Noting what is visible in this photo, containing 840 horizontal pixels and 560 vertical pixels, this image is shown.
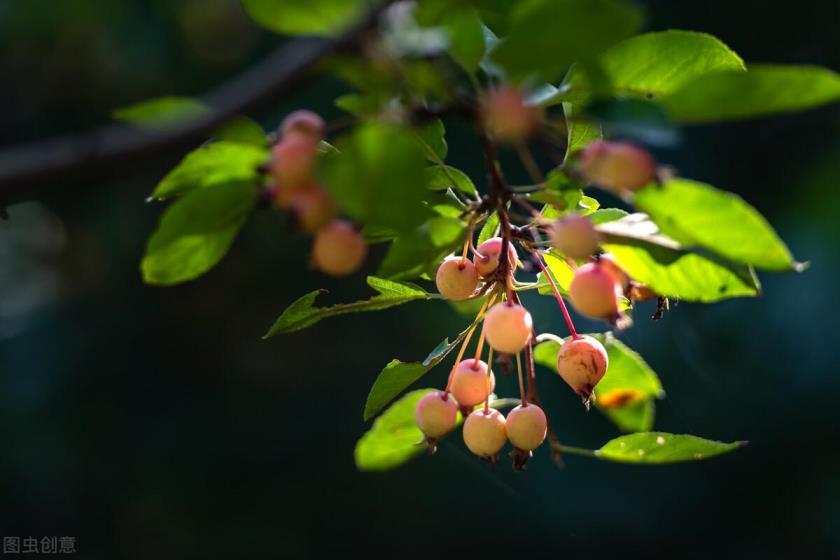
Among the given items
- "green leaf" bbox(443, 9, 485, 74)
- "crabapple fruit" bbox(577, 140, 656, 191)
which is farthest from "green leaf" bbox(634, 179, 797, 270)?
"green leaf" bbox(443, 9, 485, 74)

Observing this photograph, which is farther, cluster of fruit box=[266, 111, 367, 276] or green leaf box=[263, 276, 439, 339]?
green leaf box=[263, 276, 439, 339]

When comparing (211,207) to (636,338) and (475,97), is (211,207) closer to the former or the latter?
(475,97)

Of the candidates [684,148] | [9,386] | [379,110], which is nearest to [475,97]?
[379,110]

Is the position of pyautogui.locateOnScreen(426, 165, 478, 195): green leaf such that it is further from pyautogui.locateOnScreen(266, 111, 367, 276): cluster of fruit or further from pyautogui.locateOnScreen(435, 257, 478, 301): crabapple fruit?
pyautogui.locateOnScreen(266, 111, 367, 276): cluster of fruit

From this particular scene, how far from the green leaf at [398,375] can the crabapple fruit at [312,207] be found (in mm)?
260

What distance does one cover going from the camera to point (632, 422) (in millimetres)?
827

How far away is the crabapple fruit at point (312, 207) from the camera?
0.39m

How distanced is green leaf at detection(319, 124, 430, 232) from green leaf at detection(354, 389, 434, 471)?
39 cm

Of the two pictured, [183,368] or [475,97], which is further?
[183,368]

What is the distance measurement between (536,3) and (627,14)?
0.06 metres

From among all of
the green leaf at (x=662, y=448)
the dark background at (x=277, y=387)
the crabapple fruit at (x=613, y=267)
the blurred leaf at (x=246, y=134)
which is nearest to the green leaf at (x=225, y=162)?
the blurred leaf at (x=246, y=134)

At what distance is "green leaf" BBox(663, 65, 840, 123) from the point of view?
0.36 meters

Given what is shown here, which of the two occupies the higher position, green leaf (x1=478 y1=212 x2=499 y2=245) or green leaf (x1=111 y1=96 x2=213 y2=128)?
green leaf (x1=111 y1=96 x2=213 y2=128)

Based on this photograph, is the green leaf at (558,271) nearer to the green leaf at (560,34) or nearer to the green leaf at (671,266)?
the green leaf at (671,266)
